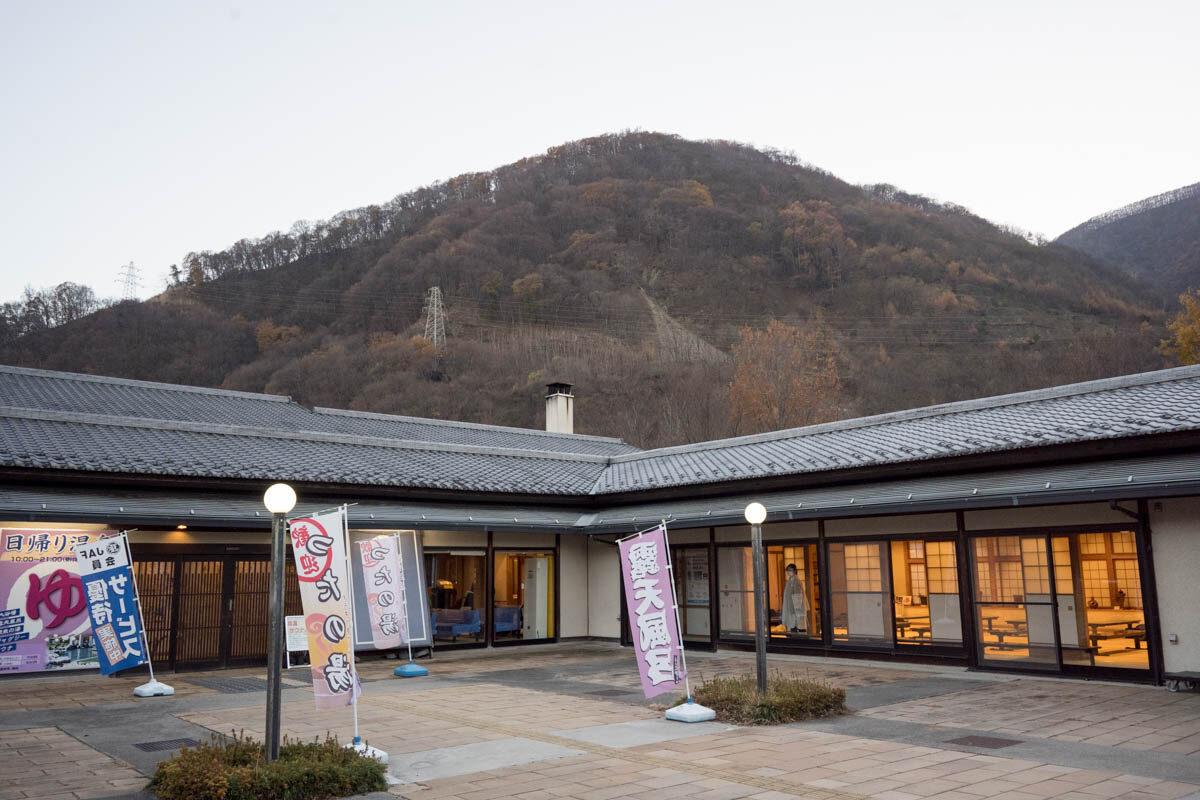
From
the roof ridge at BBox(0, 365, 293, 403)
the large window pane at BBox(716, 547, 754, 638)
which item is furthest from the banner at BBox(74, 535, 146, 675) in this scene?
the roof ridge at BBox(0, 365, 293, 403)

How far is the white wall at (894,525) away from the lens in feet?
37.8

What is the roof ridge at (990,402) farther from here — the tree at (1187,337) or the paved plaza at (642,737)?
the tree at (1187,337)

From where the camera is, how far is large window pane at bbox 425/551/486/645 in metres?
14.2

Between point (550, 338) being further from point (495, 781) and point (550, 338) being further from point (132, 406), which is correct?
point (495, 781)

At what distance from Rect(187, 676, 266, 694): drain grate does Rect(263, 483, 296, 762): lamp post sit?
5.32 metres

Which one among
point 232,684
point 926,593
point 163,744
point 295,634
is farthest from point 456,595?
point 926,593

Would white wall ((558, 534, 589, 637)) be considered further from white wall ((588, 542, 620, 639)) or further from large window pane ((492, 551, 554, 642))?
large window pane ((492, 551, 554, 642))

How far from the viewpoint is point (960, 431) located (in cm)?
1235

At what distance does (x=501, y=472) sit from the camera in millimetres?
16141

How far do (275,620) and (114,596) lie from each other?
5431 mm

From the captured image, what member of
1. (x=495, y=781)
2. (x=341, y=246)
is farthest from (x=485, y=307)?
(x=495, y=781)

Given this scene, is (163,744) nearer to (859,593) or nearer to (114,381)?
(859,593)

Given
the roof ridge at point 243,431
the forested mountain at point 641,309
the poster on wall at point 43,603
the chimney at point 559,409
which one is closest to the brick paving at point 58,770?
the poster on wall at point 43,603

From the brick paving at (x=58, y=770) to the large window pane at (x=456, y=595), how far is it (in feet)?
23.6
